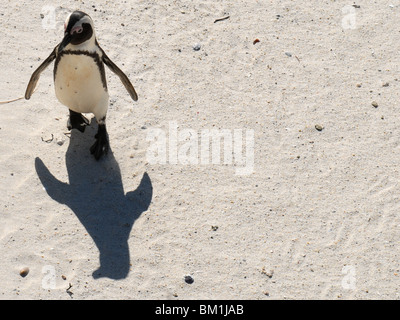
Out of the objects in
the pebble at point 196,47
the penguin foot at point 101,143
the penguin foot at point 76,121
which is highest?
the pebble at point 196,47

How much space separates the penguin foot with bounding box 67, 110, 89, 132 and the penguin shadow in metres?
0.09

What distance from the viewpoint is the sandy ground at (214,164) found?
4.17 metres

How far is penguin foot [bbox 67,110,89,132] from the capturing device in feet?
15.6

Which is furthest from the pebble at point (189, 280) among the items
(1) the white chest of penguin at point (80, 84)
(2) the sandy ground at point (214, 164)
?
(1) the white chest of penguin at point (80, 84)

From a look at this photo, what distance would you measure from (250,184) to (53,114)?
1521 millimetres

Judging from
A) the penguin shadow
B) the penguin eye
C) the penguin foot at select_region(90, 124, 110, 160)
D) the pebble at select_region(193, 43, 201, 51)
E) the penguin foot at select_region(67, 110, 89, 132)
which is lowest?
the penguin shadow

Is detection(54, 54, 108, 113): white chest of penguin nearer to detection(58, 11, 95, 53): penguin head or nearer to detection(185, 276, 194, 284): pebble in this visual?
detection(58, 11, 95, 53): penguin head

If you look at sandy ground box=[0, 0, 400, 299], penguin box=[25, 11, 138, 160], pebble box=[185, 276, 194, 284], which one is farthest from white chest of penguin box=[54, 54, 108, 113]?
pebble box=[185, 276, 194, 284]

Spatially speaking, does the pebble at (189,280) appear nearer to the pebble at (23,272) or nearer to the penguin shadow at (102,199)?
the penguin shadow at (102,199)

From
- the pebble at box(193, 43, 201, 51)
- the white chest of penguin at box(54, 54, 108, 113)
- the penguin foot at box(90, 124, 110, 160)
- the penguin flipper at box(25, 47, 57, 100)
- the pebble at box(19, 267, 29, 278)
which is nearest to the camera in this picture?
the pebble at box(19, 267, 29, 278)

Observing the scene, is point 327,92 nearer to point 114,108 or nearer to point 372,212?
point 372,212

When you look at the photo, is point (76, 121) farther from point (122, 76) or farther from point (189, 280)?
point (189, 280)

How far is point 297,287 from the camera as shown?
4129mm
